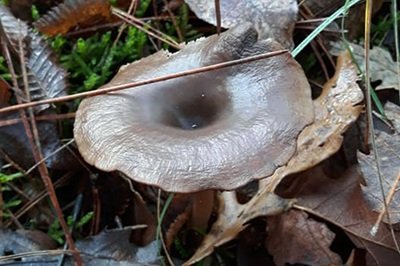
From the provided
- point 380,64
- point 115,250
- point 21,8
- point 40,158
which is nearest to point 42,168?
point 40,158

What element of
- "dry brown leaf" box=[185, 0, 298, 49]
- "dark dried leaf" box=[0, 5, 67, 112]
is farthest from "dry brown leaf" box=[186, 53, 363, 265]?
"dark dried leaf" box=[0, 5, 67, 112]

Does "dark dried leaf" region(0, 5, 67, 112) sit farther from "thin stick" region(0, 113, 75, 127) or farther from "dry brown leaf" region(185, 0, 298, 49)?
"dry brown leaf" region(185, 0, 298, 49)

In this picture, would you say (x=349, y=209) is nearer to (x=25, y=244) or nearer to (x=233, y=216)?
(x=233, y=216)

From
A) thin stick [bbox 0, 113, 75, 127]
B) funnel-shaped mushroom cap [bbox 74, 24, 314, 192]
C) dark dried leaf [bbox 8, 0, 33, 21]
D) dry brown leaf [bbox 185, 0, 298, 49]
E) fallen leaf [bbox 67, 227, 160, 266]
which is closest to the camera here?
funnel-shaped mushroom cap [bbox 74, 24, 314, 192]

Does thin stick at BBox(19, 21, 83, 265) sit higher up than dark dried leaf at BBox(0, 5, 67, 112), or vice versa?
dark dried leaf at BBox(0, 5, 67, 112)

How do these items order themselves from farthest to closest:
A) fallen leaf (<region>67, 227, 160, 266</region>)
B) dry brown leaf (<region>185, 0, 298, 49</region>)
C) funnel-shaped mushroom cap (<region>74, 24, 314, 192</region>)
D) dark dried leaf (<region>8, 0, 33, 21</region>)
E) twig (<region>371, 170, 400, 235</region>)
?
1. dark dried leaf (<region>8, 0, 33, 21</region>)
2. dry brown leaf (<region>185, 0, 298, 49</region>)
3. fallen leaf (<region>67, 227, 160, 266</region>)
4. twig (<region>371, 170, 400, 235</region>)
5. funnel-shaped mushroom cap (<region>74, 24, 314, 192</region>)

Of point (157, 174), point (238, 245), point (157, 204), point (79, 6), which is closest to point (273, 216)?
point (238, 245)
